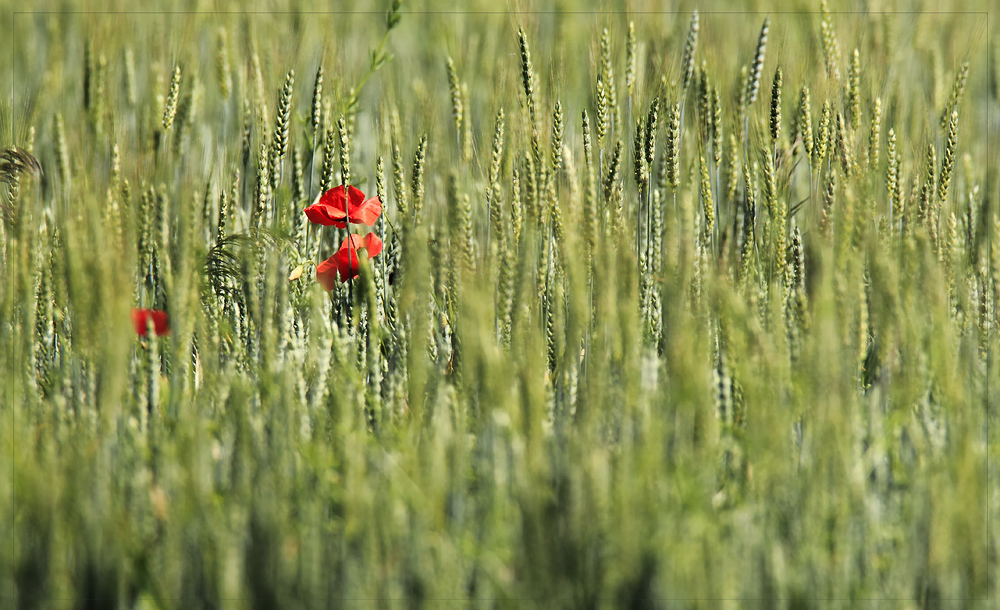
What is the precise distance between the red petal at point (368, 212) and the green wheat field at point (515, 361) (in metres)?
0.06

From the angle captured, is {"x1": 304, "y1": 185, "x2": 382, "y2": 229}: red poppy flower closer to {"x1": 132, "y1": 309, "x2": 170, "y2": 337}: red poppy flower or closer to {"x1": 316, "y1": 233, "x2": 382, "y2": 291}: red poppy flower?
{"x1": 316, "y1": 233, "x2": 382, "y2": 291}: red poppy flower

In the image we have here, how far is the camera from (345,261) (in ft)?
4.55

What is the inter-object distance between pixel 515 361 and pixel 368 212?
1.56 feet

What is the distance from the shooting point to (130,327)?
91cm

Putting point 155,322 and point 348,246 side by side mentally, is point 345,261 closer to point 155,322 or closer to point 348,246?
point 348,246

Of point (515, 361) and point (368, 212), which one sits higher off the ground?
point (368, 212)

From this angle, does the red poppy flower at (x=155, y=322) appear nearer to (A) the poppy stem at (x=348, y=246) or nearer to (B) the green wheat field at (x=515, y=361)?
(B) the green wheat field at (x=515, y=361)

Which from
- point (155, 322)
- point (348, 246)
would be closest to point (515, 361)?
point (348, 246)

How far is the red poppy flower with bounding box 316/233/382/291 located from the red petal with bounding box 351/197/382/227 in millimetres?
26

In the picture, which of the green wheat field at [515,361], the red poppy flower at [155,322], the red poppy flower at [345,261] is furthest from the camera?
the red poppy flower at [345,261]

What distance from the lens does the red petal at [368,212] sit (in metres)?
1.40

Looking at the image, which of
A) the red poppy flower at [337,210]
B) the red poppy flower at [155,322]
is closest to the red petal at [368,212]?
the red poppy flower at [337,210]

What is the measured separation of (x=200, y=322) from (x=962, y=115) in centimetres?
160

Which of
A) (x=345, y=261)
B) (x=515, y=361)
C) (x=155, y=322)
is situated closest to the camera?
(x=515, y=361)
